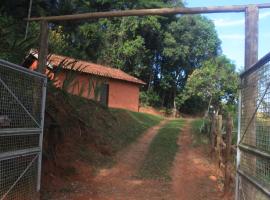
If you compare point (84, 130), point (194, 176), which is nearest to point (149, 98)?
point (84, 130)

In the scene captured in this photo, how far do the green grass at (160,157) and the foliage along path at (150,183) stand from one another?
0.68ft

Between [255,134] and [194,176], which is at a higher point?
[255,134]

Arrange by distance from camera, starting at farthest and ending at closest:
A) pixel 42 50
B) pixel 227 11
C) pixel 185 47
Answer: pixel 185 47 < pixel 42 50 < pixel 227 11

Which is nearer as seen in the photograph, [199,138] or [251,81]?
[251,81]

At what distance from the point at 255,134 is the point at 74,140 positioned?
9.23 meters

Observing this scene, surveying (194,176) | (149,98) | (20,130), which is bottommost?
(194,176)

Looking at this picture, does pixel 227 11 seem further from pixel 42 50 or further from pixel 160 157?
pixel 160 157

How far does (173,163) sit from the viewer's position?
46.7ft

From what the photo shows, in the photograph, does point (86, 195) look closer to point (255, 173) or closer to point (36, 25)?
point (255, 173)

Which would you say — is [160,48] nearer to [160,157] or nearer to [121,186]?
[160,157]

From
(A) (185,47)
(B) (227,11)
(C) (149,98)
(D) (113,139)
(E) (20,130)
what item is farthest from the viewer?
(A) (185,47)

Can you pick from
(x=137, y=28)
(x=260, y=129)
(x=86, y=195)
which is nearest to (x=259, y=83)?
(x=260, y=129)

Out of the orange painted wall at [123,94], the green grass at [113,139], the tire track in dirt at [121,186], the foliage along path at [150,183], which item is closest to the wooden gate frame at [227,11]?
the tire track in dirt at [121,186]

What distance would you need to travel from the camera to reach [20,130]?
24.6 ft
